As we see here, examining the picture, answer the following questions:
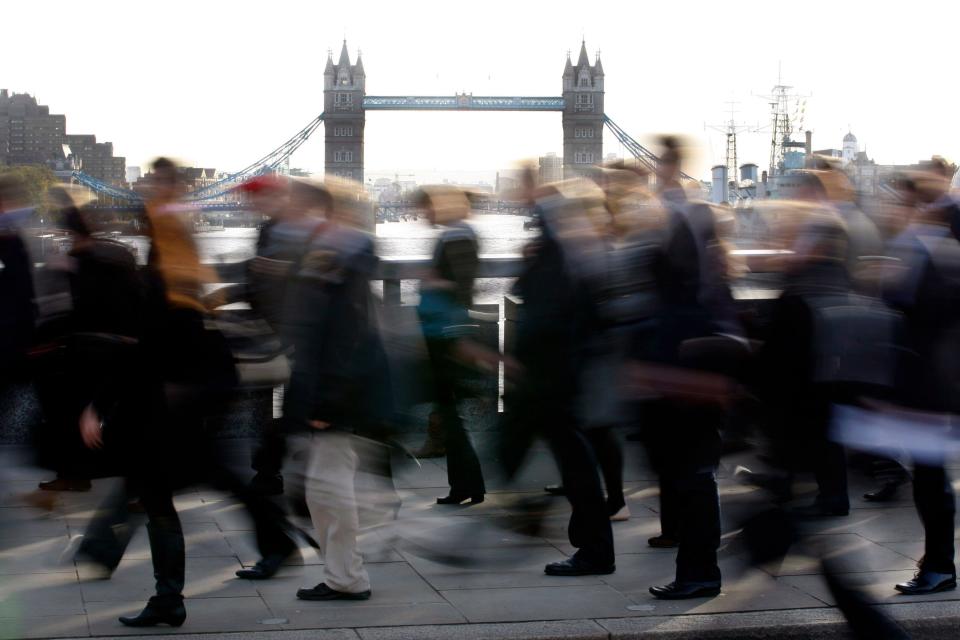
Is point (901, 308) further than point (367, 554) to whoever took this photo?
No

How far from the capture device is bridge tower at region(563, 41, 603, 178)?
4705 inches

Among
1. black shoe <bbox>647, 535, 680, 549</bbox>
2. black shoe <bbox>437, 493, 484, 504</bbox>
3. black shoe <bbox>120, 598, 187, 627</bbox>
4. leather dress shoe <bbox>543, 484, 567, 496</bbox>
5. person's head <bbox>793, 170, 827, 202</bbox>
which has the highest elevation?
person's head <bbox>793, 170, 827, 202</bbox>

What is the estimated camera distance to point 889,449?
478 cm

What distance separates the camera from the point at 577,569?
543 centimetres

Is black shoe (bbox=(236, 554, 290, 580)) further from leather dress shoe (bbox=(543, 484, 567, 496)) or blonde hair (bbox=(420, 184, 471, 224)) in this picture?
leather dress shoe (bbox=(543, 484, 567, 496))

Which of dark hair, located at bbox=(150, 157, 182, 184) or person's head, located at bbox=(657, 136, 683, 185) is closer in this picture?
dark hair, located at bbox=(150, 157, 182, 184)

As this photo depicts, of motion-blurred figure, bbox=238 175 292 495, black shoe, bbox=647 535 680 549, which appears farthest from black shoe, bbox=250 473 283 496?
black shoe, bbox=647 535 680 549

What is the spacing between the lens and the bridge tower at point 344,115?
124 meters

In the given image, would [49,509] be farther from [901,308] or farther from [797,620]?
[901,308]

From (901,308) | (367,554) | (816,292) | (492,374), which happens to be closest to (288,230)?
(367,554)

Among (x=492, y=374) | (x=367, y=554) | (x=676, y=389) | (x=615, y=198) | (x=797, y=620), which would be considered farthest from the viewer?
(x=492, y=374)

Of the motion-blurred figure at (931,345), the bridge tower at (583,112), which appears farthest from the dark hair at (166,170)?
the bridge tower at (583,112)

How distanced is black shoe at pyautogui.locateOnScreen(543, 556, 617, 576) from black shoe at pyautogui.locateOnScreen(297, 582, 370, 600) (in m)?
0.80

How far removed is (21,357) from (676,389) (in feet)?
9.11
